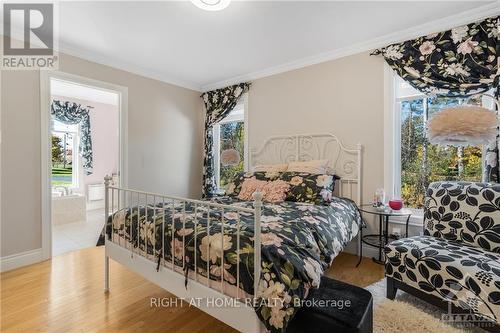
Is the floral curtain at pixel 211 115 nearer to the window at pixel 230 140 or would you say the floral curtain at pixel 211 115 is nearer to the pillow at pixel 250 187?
the window at pixel 230 140

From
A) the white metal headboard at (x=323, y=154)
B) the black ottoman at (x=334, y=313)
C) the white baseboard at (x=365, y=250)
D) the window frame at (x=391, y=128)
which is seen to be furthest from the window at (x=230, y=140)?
the black ottoman at (x=334, y=313)

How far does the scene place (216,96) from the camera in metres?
4.34

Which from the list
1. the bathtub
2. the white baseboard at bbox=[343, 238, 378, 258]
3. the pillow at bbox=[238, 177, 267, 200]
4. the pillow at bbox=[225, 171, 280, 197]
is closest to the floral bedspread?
the pillow at bbox=[238, 177, 267, 200]

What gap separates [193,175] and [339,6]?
3.33m

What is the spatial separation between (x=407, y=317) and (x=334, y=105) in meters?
2.31

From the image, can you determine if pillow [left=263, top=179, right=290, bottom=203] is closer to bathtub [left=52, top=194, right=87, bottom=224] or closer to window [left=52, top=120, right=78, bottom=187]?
bathtub [left=52, top=194, right=87, bottom=224]

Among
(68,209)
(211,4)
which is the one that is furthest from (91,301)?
(68,209)

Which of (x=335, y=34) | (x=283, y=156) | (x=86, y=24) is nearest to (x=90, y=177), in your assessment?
(x=86, y=24)

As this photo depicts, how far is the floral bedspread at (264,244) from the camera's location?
1174 mm

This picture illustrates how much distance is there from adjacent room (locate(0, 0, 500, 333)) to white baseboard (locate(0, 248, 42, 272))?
0.02 m

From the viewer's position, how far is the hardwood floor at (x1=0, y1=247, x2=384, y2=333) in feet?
5.80

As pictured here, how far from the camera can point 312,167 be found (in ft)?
10.0

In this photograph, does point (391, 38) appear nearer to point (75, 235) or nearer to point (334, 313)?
point (334, 313)
